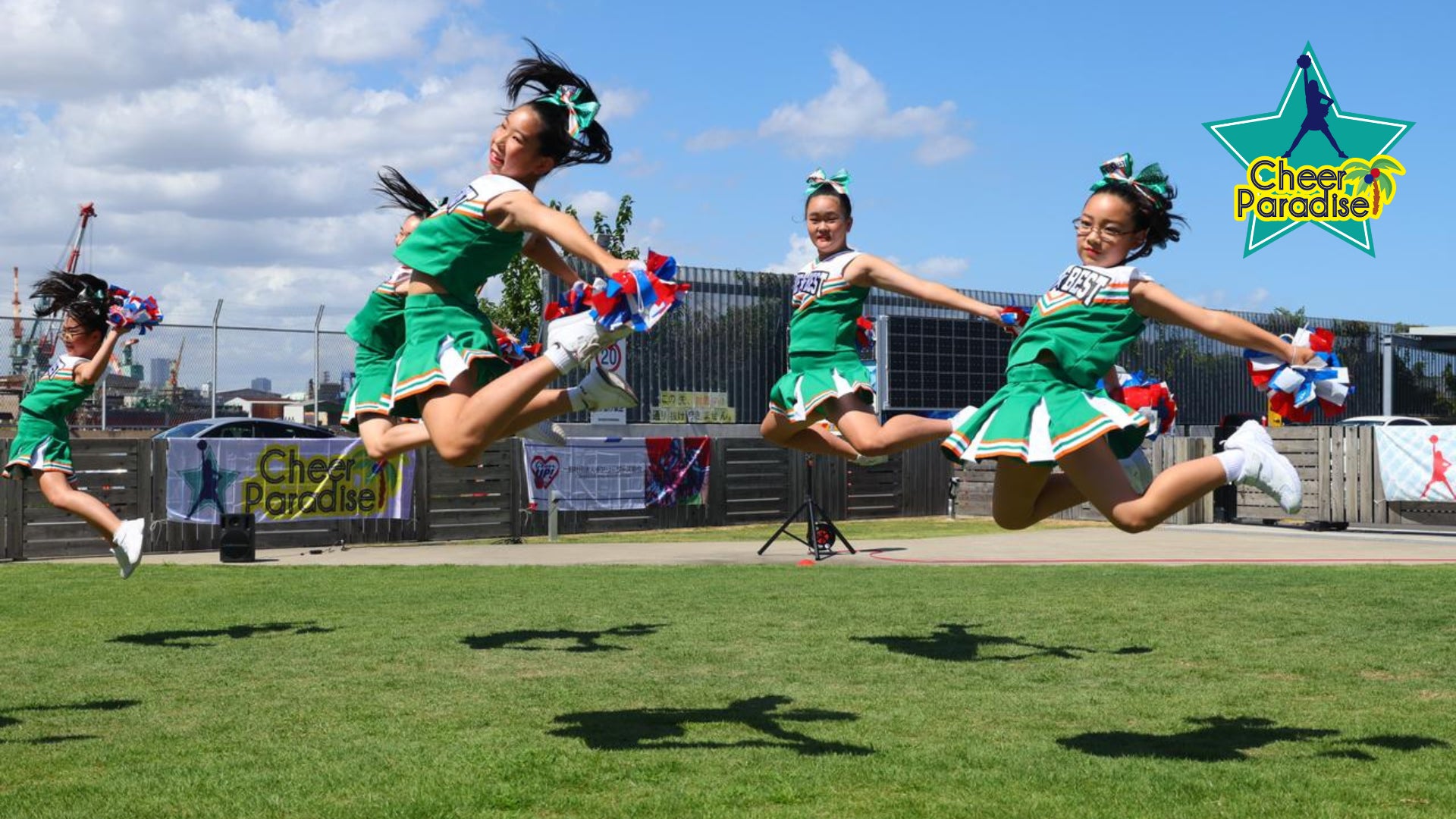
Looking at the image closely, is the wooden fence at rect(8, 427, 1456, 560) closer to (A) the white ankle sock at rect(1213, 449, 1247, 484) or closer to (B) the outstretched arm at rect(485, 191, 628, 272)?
(A) the white ankle sock at rect(1213, 449, 1247, 484)

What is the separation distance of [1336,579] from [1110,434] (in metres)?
7.97

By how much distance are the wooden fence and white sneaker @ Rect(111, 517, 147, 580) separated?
27.7 ft

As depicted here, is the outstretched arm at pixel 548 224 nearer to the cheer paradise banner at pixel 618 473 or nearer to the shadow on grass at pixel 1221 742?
the shadow on grass at pixel 1221 742

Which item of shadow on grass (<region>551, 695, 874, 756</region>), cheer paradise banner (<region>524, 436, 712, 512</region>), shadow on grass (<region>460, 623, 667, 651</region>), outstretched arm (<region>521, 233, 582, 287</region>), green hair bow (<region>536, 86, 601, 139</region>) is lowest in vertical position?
shadow on grass (<region>551, 695, 874, 756</region>)

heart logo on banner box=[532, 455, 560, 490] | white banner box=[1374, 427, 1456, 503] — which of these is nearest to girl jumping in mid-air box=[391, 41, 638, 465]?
heart logo on banner box=[532, 455, 560, 490]

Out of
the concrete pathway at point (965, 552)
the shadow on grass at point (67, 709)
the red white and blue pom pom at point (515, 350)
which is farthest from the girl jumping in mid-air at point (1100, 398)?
the concrete pathway at point (965, 552)

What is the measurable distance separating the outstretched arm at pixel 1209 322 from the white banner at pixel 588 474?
51.1ft

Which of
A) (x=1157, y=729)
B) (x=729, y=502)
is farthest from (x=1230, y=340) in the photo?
(x=729, y=502)

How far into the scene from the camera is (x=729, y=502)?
78.9ft

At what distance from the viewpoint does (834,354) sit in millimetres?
8602

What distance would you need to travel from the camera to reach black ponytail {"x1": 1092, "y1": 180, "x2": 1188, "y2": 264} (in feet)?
21.2

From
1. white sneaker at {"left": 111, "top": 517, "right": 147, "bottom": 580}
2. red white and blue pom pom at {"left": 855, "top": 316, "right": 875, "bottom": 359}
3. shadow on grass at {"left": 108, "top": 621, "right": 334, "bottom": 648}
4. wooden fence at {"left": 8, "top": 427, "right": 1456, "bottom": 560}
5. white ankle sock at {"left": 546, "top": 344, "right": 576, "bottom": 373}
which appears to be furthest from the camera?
wooden fence at {"left": 8, "top": 427, "right": 1456, "bottom": 560}

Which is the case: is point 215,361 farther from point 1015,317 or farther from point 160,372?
point 1015,317

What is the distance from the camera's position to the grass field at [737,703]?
5125mm
